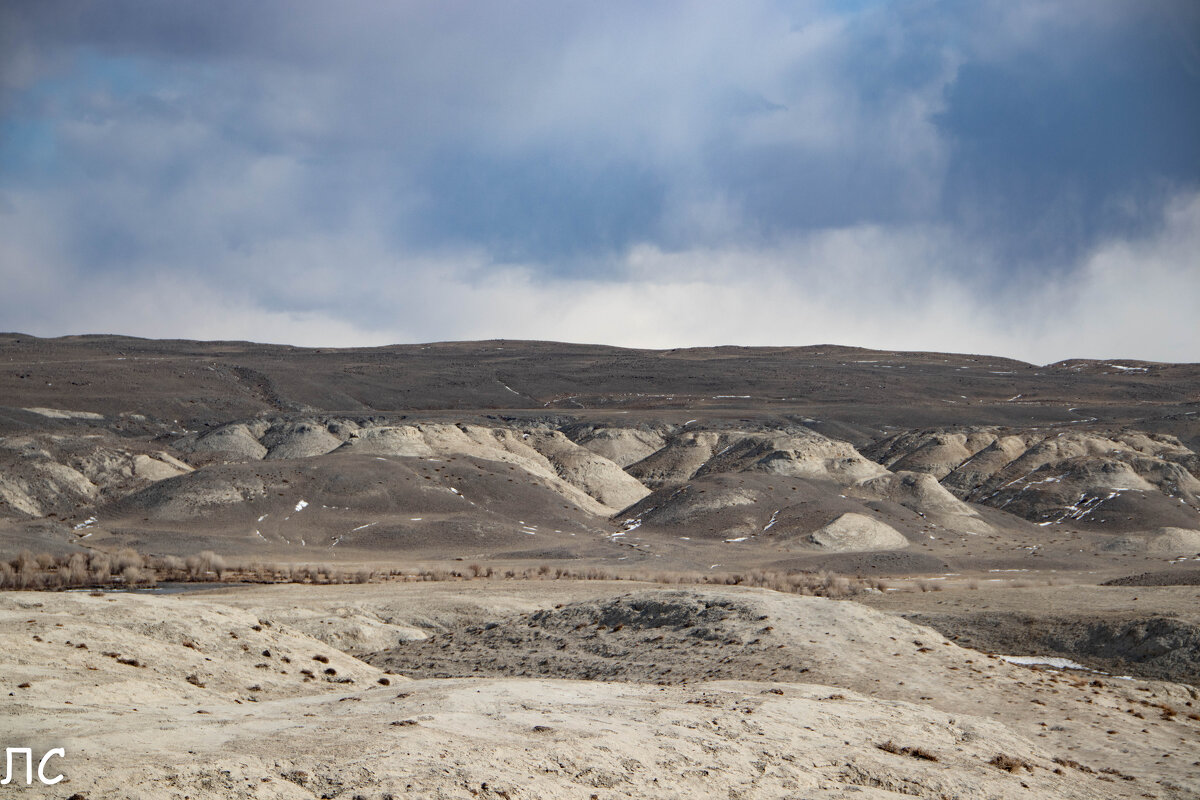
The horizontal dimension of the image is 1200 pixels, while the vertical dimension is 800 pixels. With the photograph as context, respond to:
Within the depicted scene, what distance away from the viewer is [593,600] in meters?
29.7

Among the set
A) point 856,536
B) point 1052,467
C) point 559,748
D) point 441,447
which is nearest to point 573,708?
point 559,748

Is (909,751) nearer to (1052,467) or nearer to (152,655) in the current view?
(152,655)

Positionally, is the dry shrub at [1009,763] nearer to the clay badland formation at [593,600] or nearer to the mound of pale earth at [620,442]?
the clay badland formation at [593,600]

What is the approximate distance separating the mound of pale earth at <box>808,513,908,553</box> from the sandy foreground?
34979 mm

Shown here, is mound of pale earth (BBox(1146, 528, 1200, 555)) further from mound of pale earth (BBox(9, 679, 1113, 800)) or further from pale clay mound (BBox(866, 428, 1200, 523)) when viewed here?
mound of pale earth (BBox(9, 679, 1113, 800))

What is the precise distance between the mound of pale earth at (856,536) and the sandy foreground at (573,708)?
35.0m

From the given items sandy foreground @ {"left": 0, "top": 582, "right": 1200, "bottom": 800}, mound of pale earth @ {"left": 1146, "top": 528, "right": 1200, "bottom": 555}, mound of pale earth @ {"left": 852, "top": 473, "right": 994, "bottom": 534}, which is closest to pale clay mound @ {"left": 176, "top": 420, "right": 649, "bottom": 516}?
mound of pale earth @ {"left": 852, "top": 473, "right": 994, "bottom": 534}

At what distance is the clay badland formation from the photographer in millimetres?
13977

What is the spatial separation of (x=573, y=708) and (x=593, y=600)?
490 inches

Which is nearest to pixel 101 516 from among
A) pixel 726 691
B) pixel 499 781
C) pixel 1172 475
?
pixel 726 691

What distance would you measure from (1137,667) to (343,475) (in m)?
57.2

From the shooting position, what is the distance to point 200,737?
13.0 metres

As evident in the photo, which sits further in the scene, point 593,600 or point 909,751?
point 593,600

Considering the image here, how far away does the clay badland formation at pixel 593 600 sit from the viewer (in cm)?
1398
